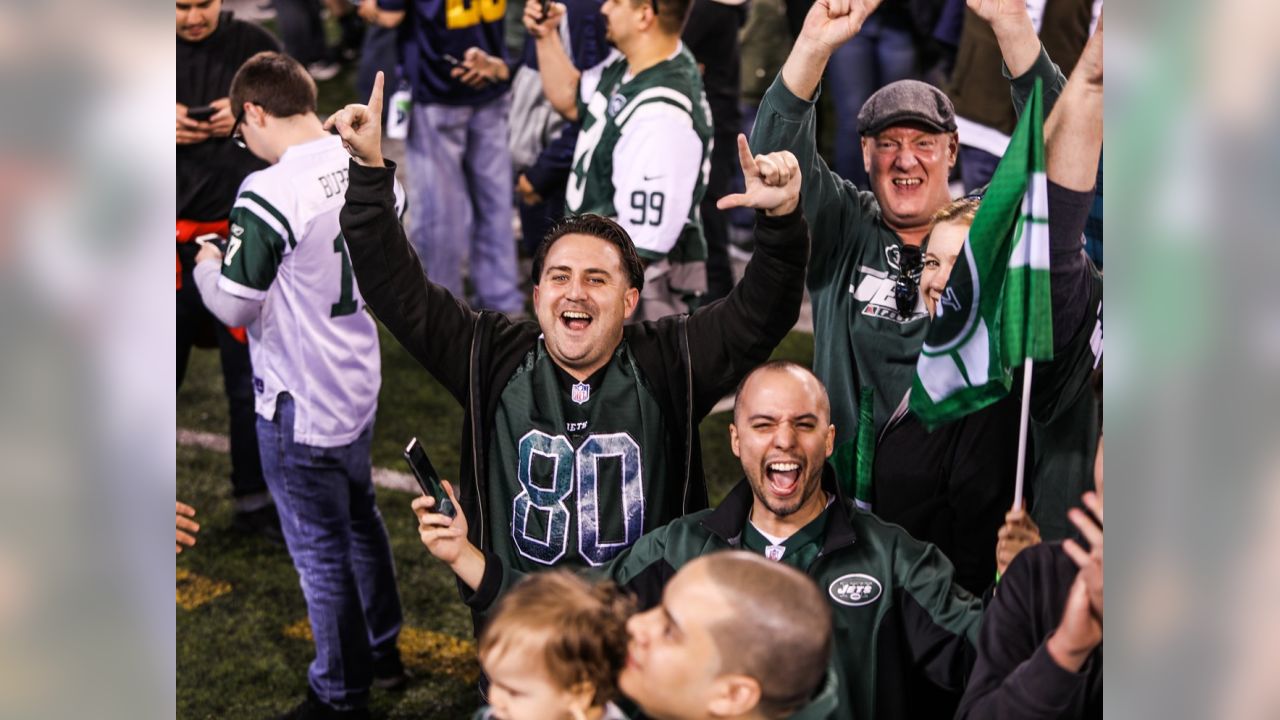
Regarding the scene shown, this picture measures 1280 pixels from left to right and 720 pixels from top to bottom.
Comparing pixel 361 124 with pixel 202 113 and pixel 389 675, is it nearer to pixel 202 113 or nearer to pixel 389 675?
pixel 389 675

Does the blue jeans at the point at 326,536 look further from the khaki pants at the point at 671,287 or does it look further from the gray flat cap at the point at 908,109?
the gray flat cap at the point at 908,109

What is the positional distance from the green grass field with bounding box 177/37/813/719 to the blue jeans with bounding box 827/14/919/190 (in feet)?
4.91

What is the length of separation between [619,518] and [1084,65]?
1.33 metres

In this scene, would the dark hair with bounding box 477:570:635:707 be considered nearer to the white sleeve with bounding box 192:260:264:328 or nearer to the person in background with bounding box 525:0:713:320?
the white sleeve with bounding box 192:260:264:328

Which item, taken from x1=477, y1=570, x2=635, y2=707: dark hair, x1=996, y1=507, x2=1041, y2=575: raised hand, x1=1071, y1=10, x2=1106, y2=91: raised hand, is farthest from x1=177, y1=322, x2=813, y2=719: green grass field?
x1=1071, y1=10, x2=1106, y2=91: raised hand

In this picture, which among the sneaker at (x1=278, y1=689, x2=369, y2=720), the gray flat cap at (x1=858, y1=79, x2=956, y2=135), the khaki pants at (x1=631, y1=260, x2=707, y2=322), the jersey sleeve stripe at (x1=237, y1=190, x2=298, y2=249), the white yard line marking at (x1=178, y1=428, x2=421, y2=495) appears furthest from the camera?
the white yard line marking at (x1=178, y1=428, x2=421, y2=495)

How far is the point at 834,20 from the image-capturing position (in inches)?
123

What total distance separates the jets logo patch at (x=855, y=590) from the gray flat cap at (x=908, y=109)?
3.95 ft

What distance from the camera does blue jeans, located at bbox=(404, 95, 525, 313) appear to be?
7168 millimetres

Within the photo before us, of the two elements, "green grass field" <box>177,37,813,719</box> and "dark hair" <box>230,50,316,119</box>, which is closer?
"dark hair" <box>230,50,316,119</box>

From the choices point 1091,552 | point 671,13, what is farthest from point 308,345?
point 1091,552

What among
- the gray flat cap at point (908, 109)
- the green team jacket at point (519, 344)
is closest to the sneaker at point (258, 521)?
the green team jacket at point (519, 344)

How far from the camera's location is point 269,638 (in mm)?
4941

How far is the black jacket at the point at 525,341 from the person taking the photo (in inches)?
125
